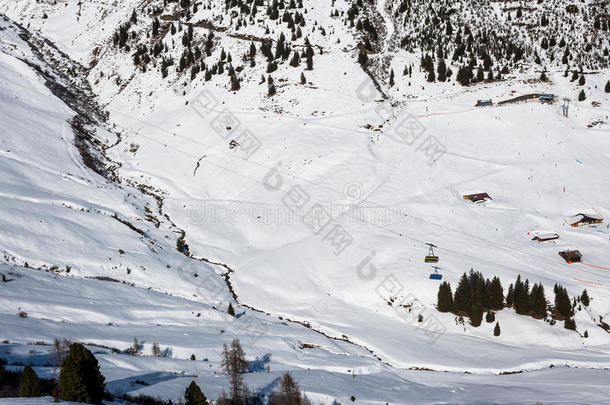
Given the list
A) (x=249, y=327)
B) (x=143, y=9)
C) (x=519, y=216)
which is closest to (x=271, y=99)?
(x=519, y=216)

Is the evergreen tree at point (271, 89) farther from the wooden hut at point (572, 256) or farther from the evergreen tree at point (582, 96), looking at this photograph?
the wooden hut at point (572, 256)

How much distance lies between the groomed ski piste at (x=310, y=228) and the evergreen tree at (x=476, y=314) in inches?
26.7

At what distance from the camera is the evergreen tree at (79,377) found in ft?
47.8

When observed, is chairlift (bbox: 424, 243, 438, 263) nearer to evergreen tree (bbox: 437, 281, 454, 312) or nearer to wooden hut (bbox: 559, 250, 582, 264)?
evergreen tree (bbox: 437, 281, 454, 312)

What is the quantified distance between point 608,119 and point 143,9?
94710mm

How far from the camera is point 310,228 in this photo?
153 feet

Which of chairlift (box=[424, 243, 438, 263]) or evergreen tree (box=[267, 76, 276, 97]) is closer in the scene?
chairlift (box=[424, 243, 438, 263])

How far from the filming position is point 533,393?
81.6 ft

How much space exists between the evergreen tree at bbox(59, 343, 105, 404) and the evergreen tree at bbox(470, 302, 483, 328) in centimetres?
Answer: 2851

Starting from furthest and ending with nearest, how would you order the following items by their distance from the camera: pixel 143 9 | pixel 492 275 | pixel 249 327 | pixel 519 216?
pixel 143 9 → pixel 519 216 → pixel 492 275 → pixel 249 327

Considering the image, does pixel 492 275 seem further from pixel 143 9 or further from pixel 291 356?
pixel 143 9

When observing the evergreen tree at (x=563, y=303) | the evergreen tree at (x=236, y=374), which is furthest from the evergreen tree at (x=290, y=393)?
the evergreen tree at (x=563, y=303)

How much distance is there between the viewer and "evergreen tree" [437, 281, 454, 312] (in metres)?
35.9

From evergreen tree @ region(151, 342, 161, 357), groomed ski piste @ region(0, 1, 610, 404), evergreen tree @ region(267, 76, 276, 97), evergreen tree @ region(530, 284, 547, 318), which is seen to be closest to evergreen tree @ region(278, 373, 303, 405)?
groomed ski piste @ region(0, 1, 610, 404)
